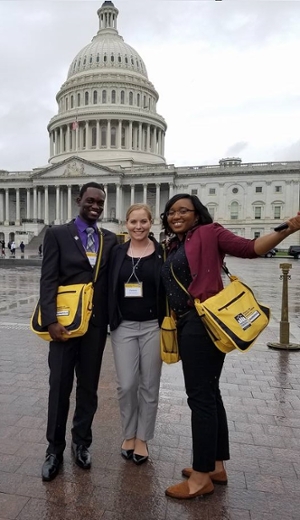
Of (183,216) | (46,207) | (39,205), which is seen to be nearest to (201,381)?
(183,216)

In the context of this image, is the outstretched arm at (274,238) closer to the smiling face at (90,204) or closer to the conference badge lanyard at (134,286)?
the conference badge lanyard at (134,286)

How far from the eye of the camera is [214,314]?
300 cm

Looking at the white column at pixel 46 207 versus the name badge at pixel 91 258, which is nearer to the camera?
the name badge at pixel 91 258

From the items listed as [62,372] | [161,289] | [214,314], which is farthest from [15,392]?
[214,314]

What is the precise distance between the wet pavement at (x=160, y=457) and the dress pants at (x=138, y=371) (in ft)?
1.10

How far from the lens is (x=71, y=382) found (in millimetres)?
3715

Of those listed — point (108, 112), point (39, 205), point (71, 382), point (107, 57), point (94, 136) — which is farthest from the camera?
point (107, 57)

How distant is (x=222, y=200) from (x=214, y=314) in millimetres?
71375

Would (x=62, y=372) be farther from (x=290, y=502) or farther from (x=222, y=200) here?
(x=222, y=200)

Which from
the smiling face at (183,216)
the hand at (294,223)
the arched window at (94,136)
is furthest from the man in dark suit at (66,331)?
the arched window at (94,136)

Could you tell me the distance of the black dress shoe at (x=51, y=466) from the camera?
3.38 meters

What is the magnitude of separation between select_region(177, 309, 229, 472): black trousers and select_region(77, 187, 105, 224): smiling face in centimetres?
125

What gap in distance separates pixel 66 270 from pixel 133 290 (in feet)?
1.97

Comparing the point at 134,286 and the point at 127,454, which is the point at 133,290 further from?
the point at 127,454
